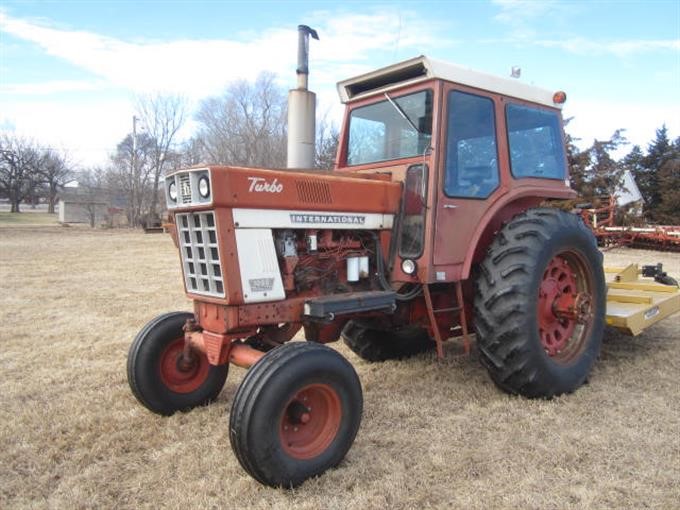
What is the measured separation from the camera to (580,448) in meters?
3.22

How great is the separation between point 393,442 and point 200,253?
5.33ft

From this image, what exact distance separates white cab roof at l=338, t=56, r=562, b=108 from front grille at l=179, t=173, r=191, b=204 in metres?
1.77

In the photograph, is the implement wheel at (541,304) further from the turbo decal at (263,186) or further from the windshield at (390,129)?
the turbo decal at (263,186)

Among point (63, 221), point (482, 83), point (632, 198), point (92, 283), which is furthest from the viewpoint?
point (63, 221)

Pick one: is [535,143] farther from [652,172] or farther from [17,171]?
[17,171]

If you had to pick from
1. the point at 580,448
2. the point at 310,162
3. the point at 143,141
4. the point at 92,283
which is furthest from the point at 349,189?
the point at 143,141

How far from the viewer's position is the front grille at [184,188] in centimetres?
320

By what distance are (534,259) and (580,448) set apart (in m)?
1.26

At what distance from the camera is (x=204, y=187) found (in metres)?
3.06

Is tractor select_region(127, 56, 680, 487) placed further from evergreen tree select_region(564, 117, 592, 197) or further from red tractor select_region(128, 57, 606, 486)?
evergreen tree select_region(564, 117, 592, 197)

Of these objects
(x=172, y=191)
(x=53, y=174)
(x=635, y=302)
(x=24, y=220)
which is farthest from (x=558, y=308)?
(x=53, y=174)

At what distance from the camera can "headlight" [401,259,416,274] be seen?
383 centimetres

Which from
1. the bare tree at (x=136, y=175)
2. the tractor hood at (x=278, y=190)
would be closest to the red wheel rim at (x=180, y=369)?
the tractor hood at (x=278, y=190)

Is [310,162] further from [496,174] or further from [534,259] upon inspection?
[534,259]
